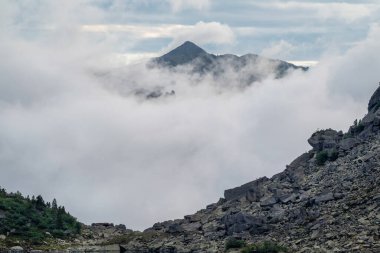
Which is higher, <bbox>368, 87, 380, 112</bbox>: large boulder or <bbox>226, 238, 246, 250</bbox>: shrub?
<bbox>368, 87, 380, 112</bbox>: large boulder

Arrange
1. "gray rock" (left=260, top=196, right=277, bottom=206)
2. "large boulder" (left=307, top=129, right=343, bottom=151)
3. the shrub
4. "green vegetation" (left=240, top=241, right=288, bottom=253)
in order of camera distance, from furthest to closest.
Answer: "large boulder" (left=307, top=129, right=343, bottom=151)
"gray rock" (left=260, top=196, right=277, bottom=206)
the shrub
"green vegetation" (left=240, top=241, right=288, bottom=253)

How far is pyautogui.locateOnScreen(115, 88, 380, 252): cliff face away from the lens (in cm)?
9962

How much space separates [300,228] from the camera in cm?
11319

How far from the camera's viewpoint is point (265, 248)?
341ft

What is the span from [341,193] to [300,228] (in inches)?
492

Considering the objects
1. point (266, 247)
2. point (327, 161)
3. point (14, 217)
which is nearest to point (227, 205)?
point (327, 161)

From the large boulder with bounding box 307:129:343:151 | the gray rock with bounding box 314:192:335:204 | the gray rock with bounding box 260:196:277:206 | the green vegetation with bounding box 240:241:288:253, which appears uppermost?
the large boulder with bounding box 307:129:343:151

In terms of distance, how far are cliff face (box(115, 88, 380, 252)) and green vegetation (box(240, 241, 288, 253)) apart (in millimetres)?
1857

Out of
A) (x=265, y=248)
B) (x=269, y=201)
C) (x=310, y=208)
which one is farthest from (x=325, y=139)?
(x=265, y=248)

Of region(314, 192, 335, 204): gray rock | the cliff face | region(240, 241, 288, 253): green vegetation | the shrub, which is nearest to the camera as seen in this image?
the cliff face

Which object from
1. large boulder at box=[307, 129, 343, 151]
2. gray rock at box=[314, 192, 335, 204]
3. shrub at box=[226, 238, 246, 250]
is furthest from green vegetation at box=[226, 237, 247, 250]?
large boulder at box=[307, 129, 343, 151]

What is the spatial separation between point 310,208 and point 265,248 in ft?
69.3

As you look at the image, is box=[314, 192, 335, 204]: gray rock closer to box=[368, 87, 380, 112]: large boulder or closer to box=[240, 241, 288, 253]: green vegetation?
box=[240, 241, 288, 253]: green vegetation

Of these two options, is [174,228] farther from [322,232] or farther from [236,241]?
[322,232]
